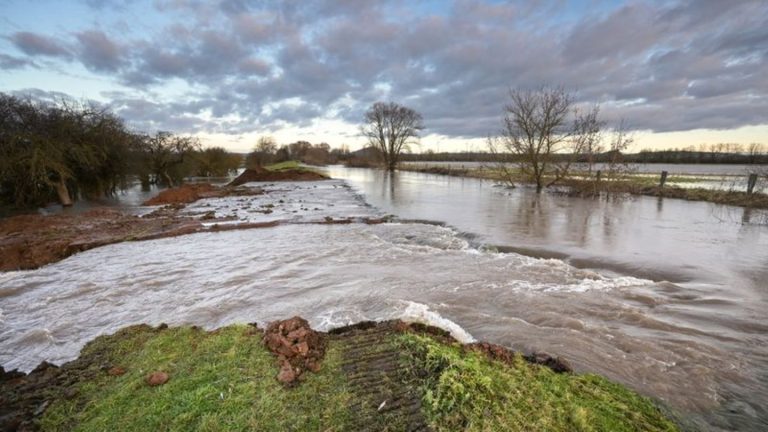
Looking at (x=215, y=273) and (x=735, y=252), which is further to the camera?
(x=735, y=252)

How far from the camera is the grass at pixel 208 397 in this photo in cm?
236

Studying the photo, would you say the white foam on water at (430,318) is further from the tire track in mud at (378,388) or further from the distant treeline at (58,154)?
the distant treeline at (58,154)

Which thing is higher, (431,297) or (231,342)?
(231,342)

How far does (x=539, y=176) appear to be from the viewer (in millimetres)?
21422

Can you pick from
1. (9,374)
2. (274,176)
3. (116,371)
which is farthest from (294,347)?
(274,176)

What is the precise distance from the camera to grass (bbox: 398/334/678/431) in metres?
2.26

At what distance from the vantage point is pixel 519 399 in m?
2.46

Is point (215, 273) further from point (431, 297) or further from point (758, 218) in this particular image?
point (758, 218)

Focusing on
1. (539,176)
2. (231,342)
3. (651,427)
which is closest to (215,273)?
(231,342)

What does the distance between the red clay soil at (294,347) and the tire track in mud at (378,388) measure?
0.26 m

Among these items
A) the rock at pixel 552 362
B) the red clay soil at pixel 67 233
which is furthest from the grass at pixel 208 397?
the red clay soil at pixel 67 233

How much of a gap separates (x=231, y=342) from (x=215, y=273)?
3.95 meters

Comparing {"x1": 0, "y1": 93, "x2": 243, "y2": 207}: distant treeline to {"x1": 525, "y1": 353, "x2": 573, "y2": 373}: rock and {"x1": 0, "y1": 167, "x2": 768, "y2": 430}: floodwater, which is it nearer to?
{"x1": 0, "y1": 167, "x2": 768, "y2": 430}: floodwater

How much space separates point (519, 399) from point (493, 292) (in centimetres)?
313
